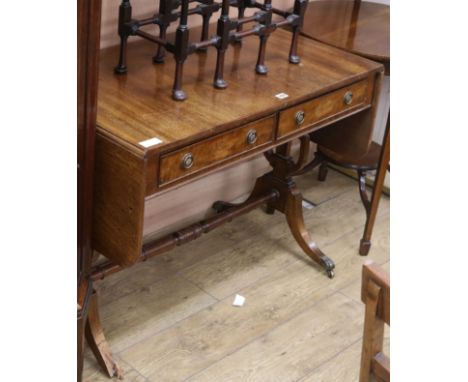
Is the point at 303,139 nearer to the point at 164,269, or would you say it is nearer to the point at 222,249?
the point at 222,249

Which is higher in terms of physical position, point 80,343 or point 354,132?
point 354,132

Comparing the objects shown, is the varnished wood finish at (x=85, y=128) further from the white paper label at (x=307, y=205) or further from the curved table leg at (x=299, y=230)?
the white paper label at (x=307, y=205)

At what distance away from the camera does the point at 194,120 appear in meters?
2.26

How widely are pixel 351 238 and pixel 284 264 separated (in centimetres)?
40

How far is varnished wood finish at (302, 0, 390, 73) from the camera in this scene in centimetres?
304

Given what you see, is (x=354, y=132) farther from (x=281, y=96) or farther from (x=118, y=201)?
(x=118, y=201)

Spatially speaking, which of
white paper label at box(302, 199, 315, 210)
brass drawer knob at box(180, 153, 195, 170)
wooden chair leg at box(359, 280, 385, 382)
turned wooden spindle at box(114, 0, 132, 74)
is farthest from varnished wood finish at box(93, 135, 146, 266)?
white paper label at box(302, 199, 315, 210)

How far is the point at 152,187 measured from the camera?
7.11 feet

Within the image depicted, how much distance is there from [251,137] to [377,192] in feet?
3.00

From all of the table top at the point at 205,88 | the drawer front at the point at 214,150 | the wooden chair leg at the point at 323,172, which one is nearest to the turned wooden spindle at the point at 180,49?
the table top at the point at 205,88

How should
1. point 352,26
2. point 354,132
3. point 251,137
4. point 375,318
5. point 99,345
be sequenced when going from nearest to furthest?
1. point 375,318
2. point 251,137
3. point 99,345
4. point 354,132
5. point 352,26

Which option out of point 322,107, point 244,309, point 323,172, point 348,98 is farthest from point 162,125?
point 323,172

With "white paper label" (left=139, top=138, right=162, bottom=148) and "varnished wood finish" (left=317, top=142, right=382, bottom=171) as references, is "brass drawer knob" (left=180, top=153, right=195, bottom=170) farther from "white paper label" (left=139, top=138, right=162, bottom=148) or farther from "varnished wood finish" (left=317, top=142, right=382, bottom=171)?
"varnished wood finish" (left=317, top=142, right=382, bottom=171)
